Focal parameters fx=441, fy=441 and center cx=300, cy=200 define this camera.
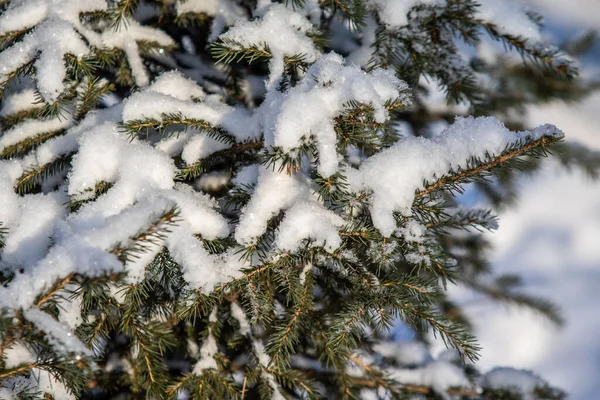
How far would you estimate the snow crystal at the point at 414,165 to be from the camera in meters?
1.04

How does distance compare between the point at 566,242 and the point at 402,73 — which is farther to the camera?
the point at 566,242

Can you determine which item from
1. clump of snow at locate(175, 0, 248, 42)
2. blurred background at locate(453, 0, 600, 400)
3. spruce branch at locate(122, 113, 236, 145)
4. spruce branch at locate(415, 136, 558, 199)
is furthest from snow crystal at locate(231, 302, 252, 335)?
blurred background at locate(453, 0, 600, 400)

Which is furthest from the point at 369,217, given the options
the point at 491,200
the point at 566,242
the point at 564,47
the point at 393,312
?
the point at 566,242

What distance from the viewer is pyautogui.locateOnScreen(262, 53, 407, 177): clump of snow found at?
0.99 m

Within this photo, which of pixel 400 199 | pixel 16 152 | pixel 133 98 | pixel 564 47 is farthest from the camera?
pixel 564 47

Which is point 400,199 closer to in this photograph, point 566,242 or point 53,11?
point 53,11

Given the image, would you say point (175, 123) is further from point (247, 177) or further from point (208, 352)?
point (208, 352)

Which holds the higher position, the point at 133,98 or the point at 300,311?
the point at 133,98

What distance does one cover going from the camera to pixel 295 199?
1.13 meters

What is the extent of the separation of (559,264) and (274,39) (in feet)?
18.4

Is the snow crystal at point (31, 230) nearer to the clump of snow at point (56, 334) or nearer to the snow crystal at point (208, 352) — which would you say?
the clump of snow at point (56, 334)

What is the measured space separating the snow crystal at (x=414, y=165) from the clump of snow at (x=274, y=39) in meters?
0.38

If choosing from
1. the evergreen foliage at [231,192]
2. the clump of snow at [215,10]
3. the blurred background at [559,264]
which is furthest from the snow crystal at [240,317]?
the blurred background at [559,264]

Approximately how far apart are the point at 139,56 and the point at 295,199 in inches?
29.0
